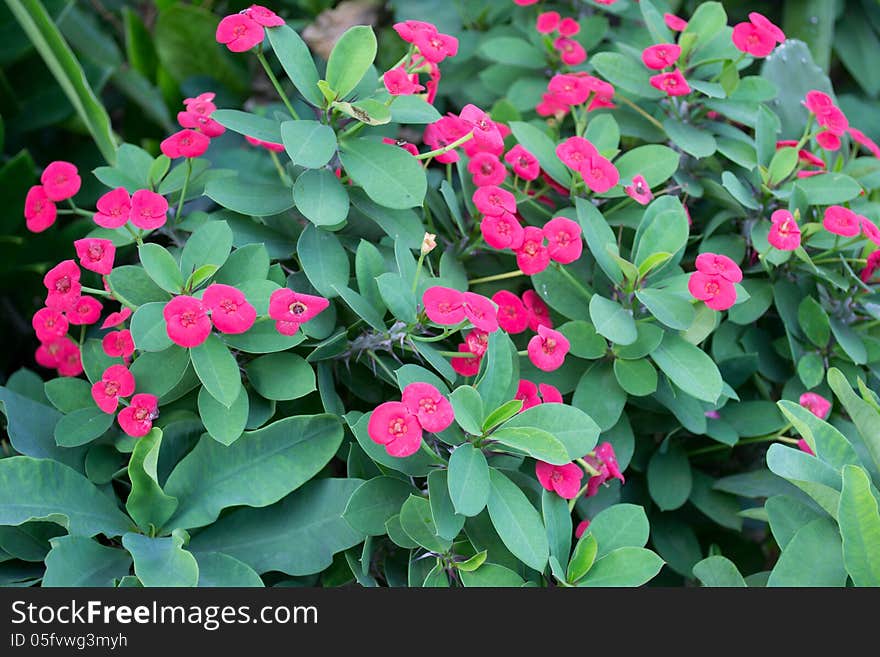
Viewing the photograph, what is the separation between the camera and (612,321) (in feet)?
3.89

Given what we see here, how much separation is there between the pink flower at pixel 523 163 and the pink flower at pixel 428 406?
0.46 m

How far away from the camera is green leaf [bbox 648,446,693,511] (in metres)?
1.35

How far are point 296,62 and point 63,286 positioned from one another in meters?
0.42

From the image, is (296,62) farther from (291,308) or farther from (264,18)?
(291,308)

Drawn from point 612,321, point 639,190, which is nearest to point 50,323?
point 612,321

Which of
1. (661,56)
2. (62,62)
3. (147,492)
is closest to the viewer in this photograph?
(147,492)

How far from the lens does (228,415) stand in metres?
1.08

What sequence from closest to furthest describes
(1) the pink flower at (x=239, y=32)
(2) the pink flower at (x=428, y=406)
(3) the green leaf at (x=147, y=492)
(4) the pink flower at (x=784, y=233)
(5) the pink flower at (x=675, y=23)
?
(2) the pink flower at (x=428, y=406) < (3) the green leaf at (x=147, y=492) < (1) the pink flower at (x=239, y=32) < (4) the pink flower at (x=784, y=233) < (5) the pink flower at (x=675, y=23)

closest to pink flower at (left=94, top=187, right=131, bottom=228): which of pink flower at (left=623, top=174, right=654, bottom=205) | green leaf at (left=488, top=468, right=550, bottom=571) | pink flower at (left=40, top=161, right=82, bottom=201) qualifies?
pink flower at (left=40, top=161, right=82, bottom=201)

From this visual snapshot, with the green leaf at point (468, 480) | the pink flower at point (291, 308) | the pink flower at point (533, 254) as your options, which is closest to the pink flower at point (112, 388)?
the pink flower at point (291, 308)

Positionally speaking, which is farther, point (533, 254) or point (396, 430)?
point (533, 254)

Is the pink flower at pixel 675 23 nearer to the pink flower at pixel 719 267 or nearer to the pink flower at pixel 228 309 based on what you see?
the pink flower at pixel 719 267

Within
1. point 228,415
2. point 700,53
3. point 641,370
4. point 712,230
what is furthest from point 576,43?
point 228,415

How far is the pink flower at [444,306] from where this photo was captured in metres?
1.05
